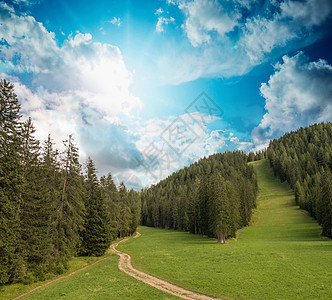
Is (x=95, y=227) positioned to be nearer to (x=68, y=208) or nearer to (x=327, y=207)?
(x=68, y=208)

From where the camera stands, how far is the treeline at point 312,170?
5297cm

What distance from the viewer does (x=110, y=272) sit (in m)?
25.7

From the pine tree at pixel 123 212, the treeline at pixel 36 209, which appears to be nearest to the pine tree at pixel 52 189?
the treeline at pixel 36 209

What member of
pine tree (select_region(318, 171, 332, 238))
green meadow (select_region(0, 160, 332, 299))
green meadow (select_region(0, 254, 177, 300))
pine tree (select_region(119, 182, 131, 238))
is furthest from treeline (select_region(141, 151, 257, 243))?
green meadow (select_region(0, 254, 177, 300))

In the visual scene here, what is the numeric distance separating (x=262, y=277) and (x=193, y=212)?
55.8 meters

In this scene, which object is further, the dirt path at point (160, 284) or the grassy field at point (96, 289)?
the grassy field at point (96, 289)

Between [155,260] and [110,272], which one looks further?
[155,260]

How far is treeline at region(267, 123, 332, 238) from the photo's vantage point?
5297 cm

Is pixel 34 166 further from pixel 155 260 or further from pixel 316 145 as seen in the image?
pixel 316 145

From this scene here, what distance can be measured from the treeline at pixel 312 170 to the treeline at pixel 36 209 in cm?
5784

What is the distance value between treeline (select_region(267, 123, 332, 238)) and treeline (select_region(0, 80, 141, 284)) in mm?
57838

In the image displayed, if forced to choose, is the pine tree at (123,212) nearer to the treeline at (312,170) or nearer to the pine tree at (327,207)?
the pine tree at (327,207)

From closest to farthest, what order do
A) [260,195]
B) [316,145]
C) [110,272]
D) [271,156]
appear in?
[110,272], [260,195], [316,145], [271,156]

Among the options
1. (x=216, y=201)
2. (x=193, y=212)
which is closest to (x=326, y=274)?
(x=216, y=201)
